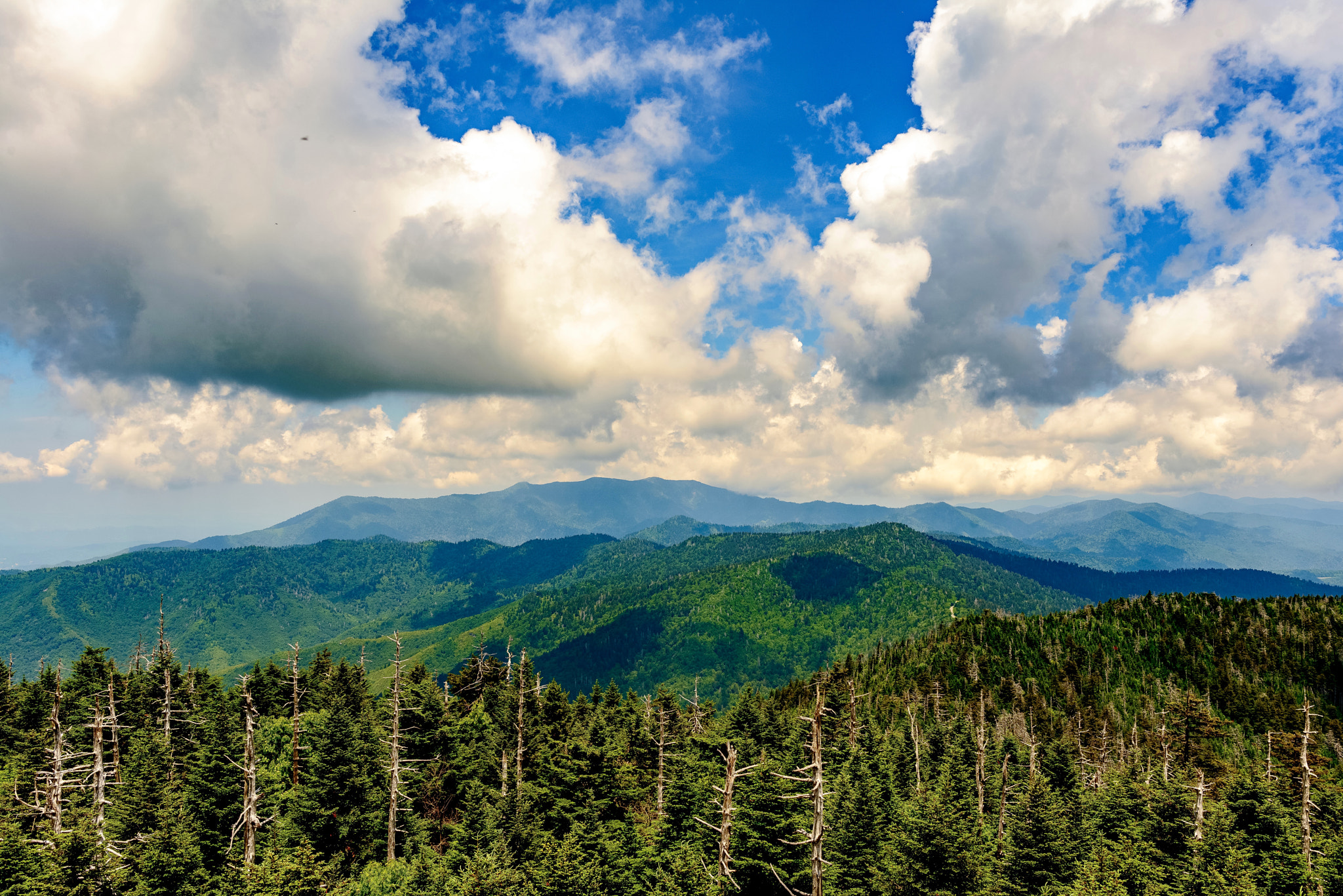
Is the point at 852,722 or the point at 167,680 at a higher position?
the point at 167,680

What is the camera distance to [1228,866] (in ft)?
135

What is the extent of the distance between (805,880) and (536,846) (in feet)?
64.9

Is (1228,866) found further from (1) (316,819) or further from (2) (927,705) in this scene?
(2) (927,705)

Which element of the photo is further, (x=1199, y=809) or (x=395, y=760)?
(x=1199, y=809)

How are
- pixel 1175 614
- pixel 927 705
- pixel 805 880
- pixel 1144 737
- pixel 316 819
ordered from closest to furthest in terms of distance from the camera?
pixel 805 880, pixel 316 819, pixel 1144 737, pixel 927 705, pixel 1175 614

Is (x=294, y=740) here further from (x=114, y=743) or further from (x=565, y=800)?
(x=565, y=800)

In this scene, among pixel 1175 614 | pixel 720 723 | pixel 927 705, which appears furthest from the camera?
pixel 1175 614

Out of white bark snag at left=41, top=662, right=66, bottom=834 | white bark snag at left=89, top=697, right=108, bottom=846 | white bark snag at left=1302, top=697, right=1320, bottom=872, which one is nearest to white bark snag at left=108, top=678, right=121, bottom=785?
white bark snag at left=89, top=697, right=108, bottom=846

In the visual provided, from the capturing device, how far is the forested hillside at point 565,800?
3738 centimetres

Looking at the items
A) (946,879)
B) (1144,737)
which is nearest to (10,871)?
(946,879)

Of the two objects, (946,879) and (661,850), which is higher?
(946,879)

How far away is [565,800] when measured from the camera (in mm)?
53188

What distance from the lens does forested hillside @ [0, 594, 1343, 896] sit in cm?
3738

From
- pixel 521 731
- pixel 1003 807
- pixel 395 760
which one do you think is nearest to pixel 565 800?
pixel 521 731
